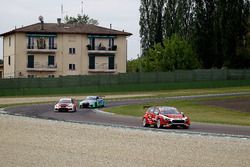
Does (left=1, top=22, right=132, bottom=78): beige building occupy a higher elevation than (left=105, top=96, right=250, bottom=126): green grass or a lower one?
higher

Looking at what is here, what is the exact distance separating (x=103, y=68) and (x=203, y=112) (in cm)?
5644

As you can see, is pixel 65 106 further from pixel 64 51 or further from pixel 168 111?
pixel 64 51

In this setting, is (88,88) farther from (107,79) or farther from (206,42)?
(206,42)

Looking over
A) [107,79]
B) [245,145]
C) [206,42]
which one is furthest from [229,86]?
[245,145]

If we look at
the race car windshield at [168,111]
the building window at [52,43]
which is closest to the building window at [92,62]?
the building window at [52,43]

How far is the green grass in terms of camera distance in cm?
4710

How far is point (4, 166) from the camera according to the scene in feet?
66.9

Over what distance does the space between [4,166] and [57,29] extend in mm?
Result: 92270

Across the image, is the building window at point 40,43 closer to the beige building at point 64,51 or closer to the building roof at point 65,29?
the beige building at point 64,51

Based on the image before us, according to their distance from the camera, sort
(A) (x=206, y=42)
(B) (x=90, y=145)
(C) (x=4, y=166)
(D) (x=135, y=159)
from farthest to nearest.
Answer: (A) (x=206, y=42) → (B) (x=90, y=145) → (D) (x=135, y=159) → (C) (x=4, y=166)

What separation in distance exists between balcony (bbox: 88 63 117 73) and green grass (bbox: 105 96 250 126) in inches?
1755

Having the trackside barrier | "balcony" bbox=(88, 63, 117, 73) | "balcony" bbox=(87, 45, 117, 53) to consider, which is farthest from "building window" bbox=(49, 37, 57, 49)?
the trackside barrier

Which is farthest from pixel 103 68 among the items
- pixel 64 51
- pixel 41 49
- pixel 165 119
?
pixel 165 119

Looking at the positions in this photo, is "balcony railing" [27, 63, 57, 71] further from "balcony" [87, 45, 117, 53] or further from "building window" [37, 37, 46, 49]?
"balcony" [87, 45, 117, 53]
